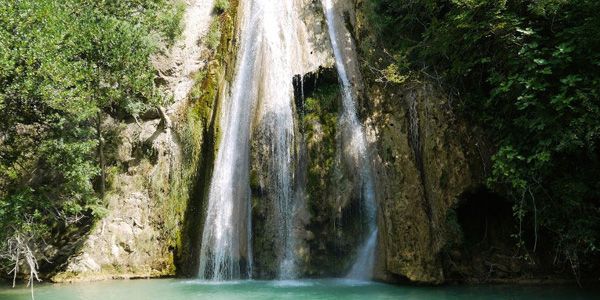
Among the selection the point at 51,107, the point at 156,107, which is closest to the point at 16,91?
the point at 51,107

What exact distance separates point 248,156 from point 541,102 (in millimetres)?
8136

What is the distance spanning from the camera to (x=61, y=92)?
12.1 metres

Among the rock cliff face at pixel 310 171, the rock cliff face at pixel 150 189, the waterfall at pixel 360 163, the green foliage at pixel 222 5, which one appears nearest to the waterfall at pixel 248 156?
the rock cliff face at pixel 310 171

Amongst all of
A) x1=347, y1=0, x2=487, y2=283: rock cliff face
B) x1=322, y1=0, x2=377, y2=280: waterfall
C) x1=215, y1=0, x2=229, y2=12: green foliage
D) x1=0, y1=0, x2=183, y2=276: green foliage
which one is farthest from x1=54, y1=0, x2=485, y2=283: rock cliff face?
x1=0, y1=0, x2=183, y2=276: green foliage

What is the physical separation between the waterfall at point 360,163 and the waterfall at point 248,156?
1630mm

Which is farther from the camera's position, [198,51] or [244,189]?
[198,51]

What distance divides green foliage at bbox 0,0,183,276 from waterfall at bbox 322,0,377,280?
19.9ft

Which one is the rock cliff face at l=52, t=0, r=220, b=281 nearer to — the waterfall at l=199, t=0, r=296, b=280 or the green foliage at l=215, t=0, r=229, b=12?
the waterfall at l=199, t=0, r=296, b=280

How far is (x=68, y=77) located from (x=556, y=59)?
1176cm

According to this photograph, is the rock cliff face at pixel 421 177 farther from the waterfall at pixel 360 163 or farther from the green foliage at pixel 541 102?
the green foliage at pixel 541 102

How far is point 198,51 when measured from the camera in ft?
59.9

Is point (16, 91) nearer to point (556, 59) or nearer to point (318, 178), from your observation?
point (318, 178)

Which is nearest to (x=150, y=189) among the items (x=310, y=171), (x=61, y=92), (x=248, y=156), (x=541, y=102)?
(x=248, y=156)

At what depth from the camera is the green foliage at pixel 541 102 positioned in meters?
9.37
